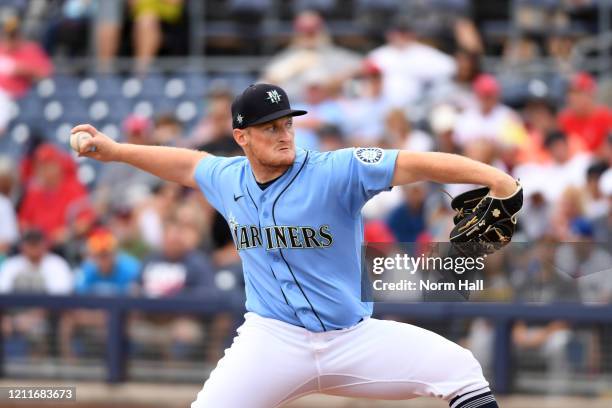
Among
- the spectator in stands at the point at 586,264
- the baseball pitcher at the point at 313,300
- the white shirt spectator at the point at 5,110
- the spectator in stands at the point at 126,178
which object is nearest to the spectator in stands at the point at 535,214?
the spectator in stands at the point at 586,264

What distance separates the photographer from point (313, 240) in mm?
5102

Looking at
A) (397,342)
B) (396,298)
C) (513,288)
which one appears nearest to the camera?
(397,342)

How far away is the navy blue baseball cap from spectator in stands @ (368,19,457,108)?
6293 millimetres

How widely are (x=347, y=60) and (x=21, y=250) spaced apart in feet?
12.6

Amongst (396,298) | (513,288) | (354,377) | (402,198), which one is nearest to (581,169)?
(402,198)

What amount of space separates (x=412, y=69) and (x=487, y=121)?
1.17 m

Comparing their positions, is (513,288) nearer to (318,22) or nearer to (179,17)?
(318,22)

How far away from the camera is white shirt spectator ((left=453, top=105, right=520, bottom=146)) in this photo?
1055cm

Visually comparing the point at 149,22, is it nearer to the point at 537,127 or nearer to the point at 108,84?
the point at 108,84

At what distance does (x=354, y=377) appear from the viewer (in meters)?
5.10

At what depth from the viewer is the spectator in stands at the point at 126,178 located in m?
11.0

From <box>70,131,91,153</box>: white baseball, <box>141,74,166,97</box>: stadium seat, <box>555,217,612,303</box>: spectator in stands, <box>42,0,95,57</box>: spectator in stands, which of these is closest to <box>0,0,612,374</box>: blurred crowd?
<box>141,74,166,97</box>: stadium seat

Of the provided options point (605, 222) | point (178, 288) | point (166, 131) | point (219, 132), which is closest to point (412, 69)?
point (219, 132)

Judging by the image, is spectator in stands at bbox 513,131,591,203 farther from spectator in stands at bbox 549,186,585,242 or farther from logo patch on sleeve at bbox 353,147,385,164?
logo patch on sleeve at bbox 353,147,385,164
